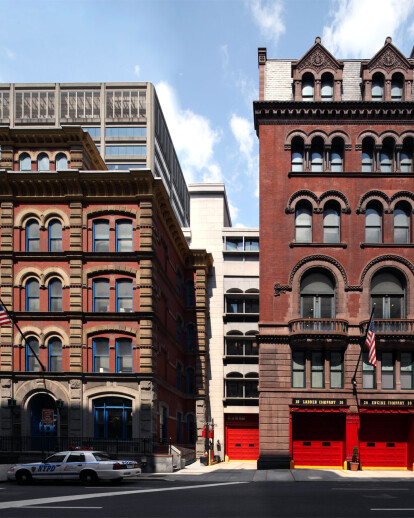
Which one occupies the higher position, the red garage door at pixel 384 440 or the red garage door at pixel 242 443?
the red garage door at pixel 384 440

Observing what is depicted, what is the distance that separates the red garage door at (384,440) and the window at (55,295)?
19.4 meters

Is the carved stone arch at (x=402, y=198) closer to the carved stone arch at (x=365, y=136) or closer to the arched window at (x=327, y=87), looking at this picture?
the carved stone arch at (x=365, y=136)

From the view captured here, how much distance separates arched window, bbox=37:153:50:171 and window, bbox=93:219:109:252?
613 centimetres

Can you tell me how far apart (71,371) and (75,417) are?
259 cm

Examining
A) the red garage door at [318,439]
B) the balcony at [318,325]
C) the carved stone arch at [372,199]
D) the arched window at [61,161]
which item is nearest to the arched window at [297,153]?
the carved stone arch at [372,199]

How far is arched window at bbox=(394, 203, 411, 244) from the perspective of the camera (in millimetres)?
41500

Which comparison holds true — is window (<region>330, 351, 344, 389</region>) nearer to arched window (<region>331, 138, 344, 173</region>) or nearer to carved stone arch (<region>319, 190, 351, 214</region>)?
carved stone arch (<region>319, 190, 351, 214</region>)

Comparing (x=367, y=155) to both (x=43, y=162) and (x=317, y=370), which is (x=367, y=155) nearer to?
(x=317, y=370)

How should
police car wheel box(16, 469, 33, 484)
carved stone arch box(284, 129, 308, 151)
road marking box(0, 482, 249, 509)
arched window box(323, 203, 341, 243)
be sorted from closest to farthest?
road marking box(0, 482, 249, 509) < police car wheel box(16, 469, 33, 484) < arched window box(323, 203, 341, 243) < carved stone arch box(284, 129, 308, 151)

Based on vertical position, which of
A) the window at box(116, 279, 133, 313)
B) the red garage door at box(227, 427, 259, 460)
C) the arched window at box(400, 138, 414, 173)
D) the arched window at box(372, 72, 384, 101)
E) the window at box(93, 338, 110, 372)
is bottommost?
the red garage door at box(227, 427, 259, 460)

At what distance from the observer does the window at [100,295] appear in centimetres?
3941

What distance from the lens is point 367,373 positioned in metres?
39.7

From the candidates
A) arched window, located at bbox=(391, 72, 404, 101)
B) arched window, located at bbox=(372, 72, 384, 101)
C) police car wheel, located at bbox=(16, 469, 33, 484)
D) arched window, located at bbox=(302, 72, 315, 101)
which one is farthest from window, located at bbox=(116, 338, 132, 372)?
arched window, located at bbox=(391, 72, 404, 101)

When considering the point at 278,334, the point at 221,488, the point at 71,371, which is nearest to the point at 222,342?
the point at 278,334
